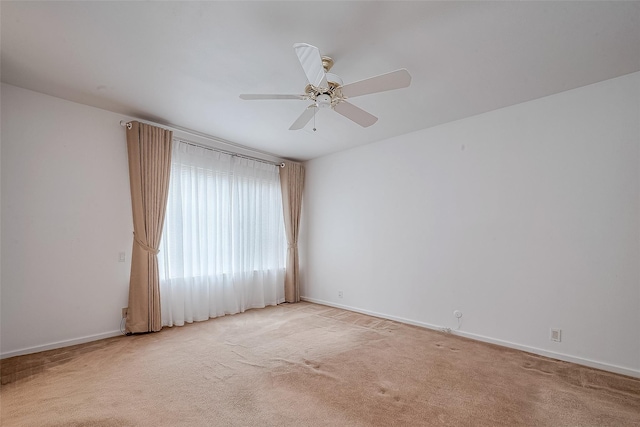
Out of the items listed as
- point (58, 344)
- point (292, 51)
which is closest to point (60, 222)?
point (58, 344)

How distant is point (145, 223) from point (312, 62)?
2828 millimetres

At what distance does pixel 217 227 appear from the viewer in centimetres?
→ 423

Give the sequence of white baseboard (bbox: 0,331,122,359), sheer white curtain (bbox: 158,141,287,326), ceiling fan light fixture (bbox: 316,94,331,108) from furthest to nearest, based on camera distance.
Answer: sheer white curtain (bbox: 158,141,287,326) < white baseboard (bbox: 0,331,122,359) < ceiling fan light fixture (bbox: 316,94,331,108)

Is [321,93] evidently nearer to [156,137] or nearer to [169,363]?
[156,137]

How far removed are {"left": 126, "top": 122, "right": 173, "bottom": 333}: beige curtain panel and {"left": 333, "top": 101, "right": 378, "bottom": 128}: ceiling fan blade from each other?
2420mm

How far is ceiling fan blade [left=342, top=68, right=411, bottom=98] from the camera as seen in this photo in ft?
6.24

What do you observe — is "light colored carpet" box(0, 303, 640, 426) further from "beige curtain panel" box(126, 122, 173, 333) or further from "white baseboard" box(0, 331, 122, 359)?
"beige curtain panel" box(126, 122, 173, 333)

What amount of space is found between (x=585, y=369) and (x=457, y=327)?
45.0 inches

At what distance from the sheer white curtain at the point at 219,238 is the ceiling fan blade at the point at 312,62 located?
2.57 metres

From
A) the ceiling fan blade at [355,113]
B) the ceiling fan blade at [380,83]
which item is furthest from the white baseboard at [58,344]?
the ceiling fan blade at [380,83]

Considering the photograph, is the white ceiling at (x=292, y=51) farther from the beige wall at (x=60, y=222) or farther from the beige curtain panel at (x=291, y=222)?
the beige curtain panel at (x=291, y=222)

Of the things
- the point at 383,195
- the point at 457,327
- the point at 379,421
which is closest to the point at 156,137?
the point at 383,195

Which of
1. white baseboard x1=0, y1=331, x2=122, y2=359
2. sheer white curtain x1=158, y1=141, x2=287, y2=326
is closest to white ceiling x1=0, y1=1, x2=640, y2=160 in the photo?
sheer white curtain x1=158, y1=141, x2=287, y2=326

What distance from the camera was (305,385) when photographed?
2.28 metres
